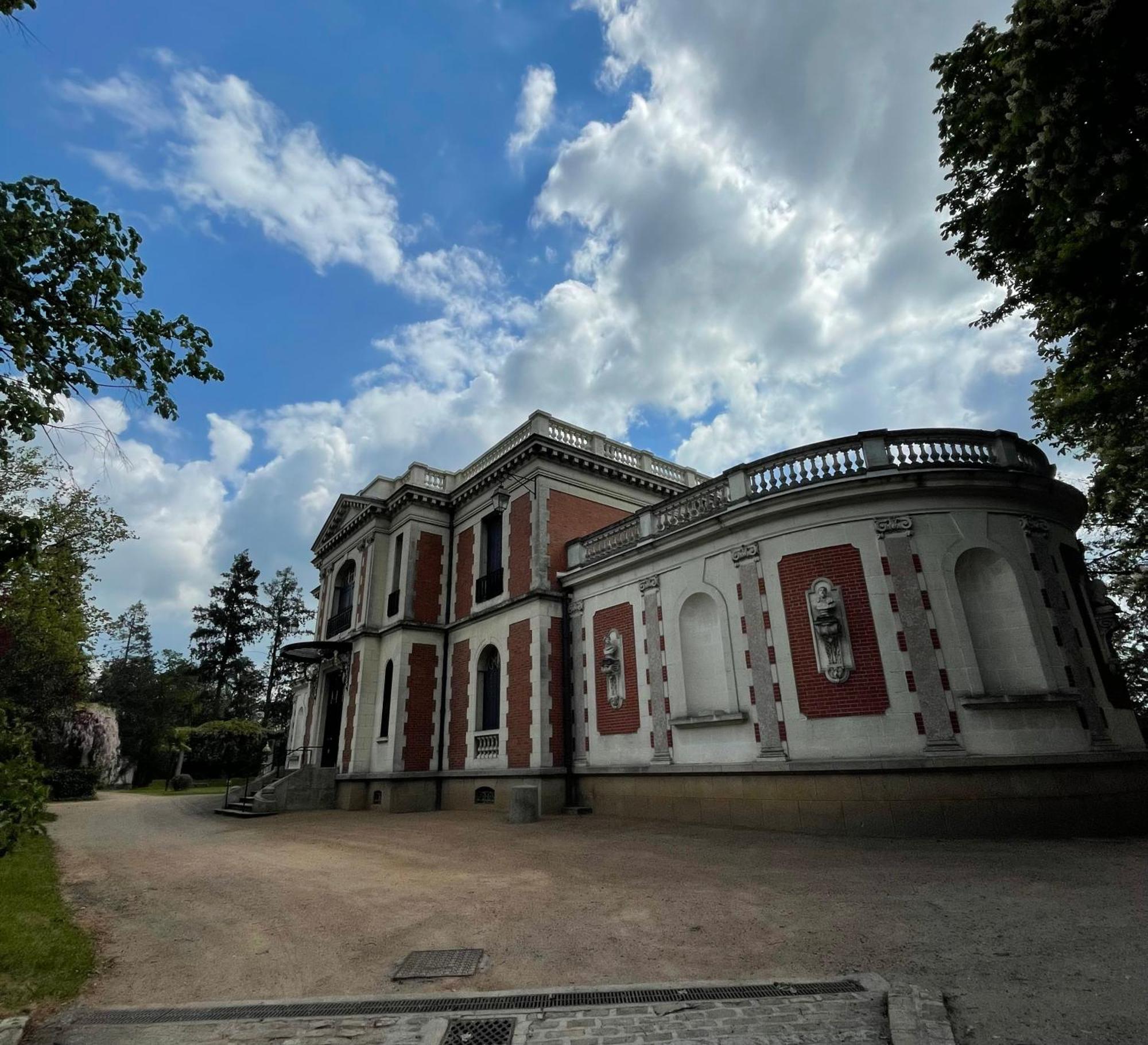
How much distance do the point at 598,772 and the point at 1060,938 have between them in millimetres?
11854

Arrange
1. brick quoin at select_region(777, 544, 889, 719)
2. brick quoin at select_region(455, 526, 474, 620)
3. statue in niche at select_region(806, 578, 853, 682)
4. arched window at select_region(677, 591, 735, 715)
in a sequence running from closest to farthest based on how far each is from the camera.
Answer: brick quoin at select_region(777, 544, 889, 719), statue in niche at select_region(806, 578, 853, 682), arched window at select_region(677, 591, 735, 715), brick quoin at select_region(455, 526, 474, 620)

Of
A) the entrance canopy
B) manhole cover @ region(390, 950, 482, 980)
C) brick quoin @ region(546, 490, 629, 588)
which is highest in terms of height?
brick quoin @ region(546, 490, 629, 588)

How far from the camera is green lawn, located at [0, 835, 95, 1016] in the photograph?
4.87m

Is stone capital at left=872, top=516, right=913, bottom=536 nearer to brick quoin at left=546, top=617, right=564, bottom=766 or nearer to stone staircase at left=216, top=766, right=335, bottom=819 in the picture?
brick quoin at left=546, top=617, right=564, bottom=766

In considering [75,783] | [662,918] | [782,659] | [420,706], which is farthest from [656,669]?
[75,783]

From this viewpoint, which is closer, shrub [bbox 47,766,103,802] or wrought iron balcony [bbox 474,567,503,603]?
wrought iron balcony [bbox 474,567,503,603]

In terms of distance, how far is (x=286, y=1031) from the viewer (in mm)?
4176

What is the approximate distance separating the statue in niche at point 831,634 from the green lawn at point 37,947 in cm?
1138

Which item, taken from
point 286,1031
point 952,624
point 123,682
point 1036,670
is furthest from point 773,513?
point 123,682

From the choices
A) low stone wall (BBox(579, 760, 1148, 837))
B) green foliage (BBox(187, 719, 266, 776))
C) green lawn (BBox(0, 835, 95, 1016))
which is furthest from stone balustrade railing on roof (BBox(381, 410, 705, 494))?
green foliage (BBox(187, 719, 266, 776))

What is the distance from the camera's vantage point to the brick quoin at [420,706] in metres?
20.5

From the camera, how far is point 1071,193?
6664mm

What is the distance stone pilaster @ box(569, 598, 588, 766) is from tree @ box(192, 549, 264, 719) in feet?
133

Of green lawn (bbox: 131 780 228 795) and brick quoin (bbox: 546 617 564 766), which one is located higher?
brick quoin (bbox: 546 617 564 766)
